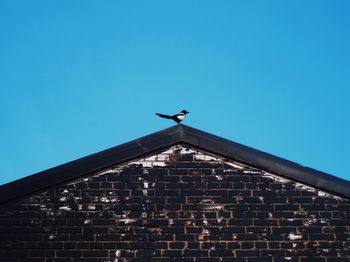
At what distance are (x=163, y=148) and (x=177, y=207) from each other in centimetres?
95

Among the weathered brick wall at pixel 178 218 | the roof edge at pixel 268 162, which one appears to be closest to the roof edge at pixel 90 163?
the weathered brick wall at pixel 178 218

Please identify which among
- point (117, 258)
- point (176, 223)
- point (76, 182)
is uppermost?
point (76, 182)

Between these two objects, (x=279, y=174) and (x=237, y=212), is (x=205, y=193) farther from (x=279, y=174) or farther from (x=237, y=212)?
(x=279, y=174)

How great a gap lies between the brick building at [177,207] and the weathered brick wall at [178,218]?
0.5 inches

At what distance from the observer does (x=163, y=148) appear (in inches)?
301

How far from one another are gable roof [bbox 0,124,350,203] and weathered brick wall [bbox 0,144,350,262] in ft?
0.36

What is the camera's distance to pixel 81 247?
685 cm

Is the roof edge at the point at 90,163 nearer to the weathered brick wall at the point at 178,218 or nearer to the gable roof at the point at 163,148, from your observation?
the gable roof at the point at 163,148

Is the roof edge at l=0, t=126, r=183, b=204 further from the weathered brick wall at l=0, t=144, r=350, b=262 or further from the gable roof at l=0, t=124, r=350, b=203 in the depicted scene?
the weathered brick wall at l=0, t=144, r=350, b=262

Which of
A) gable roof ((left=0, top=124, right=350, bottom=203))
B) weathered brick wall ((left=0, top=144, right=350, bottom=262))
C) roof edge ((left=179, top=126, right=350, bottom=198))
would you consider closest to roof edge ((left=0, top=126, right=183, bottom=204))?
gable roof ((left=0, top=124, right=350, bottom=203))

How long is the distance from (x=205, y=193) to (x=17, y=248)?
2.64 metres

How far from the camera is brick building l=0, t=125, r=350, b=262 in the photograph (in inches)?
271

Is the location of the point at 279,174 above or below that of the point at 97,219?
above

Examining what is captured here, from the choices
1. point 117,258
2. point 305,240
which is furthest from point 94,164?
point 305,240
